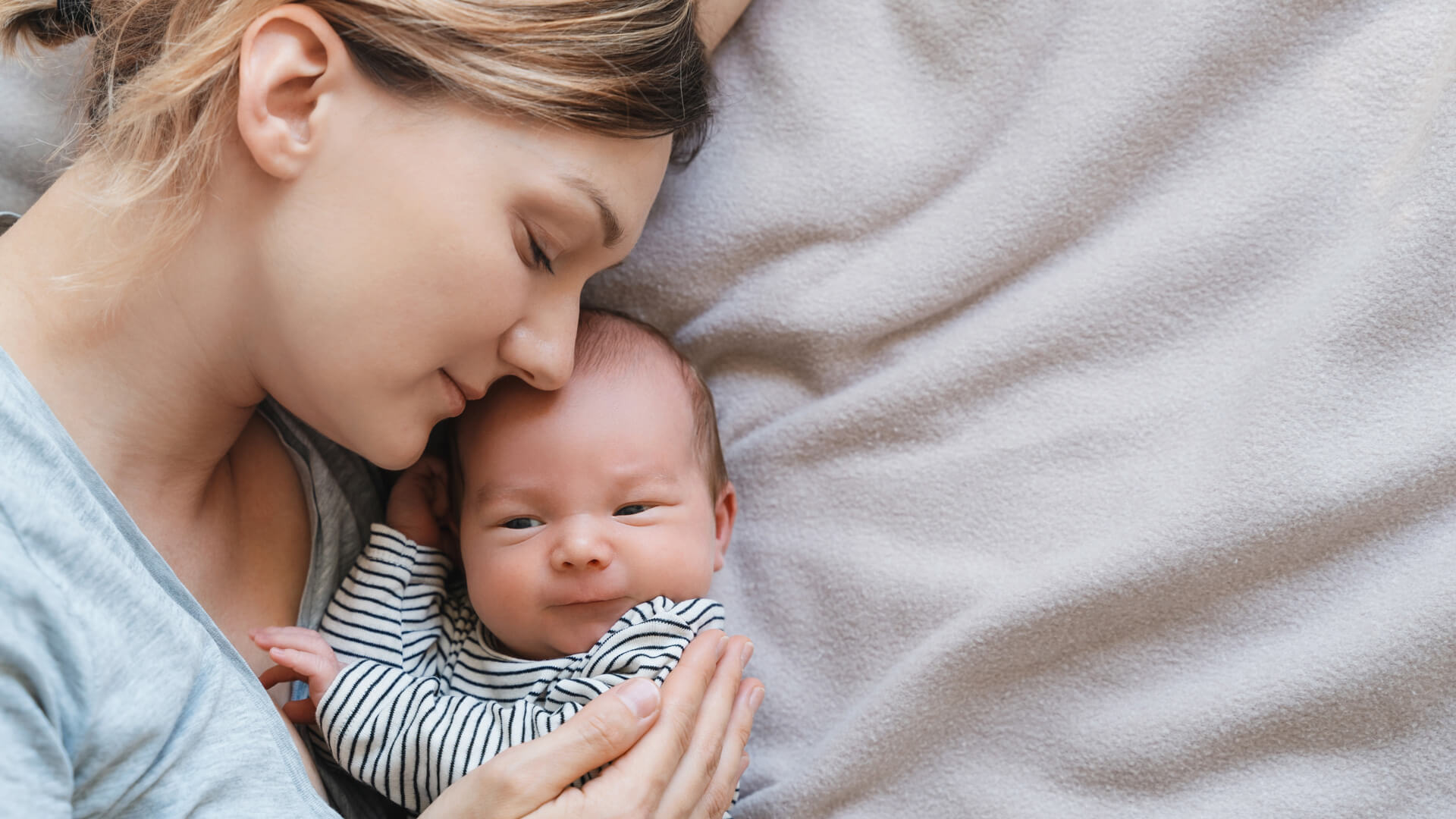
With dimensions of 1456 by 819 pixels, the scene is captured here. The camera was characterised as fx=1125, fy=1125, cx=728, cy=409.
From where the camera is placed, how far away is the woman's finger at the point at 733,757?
3.93 feet

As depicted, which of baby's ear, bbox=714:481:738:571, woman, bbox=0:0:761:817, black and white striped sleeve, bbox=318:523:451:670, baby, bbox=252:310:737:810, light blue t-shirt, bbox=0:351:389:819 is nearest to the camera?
light blue t-shirt, bbox=0:351:389:819

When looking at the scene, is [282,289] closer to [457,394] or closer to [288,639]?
[457,394]

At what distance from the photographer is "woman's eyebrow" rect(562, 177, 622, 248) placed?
1.08 m

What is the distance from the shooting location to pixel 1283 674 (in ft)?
3.85

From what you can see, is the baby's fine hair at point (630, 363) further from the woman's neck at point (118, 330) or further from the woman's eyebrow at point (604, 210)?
the woman's neck at point (118, 330)

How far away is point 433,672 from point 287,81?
69 cm

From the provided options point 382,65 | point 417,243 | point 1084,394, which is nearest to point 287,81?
point 382,65

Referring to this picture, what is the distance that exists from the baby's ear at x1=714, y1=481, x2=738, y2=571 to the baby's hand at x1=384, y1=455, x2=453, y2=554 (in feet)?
1.14

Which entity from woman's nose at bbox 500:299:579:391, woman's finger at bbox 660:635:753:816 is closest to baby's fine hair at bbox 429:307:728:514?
woman's nose at bbox 500:299:579:391

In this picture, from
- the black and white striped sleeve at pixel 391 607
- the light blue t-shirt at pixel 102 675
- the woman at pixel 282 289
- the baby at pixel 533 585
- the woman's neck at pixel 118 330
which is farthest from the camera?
the black and white striped sleeve at pixel 391 607

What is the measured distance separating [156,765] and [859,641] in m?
0.75

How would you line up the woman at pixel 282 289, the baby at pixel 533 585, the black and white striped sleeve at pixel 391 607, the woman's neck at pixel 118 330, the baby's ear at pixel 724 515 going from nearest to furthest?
1. the woman at pixel 282 289
2. the woman's neck at pixel 118 330
3. the baby at pixel 533 585
4. the black and white striped sleeve at pixel 391 607
5. the baby's ear at pixel 724 515

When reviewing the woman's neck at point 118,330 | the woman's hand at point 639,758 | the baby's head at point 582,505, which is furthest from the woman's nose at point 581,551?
the woman's neck at point 118,330

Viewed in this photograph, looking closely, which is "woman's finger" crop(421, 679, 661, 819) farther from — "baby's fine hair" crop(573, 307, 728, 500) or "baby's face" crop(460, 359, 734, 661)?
"baby's fine hair" crop(573, 307, 728, 500)
